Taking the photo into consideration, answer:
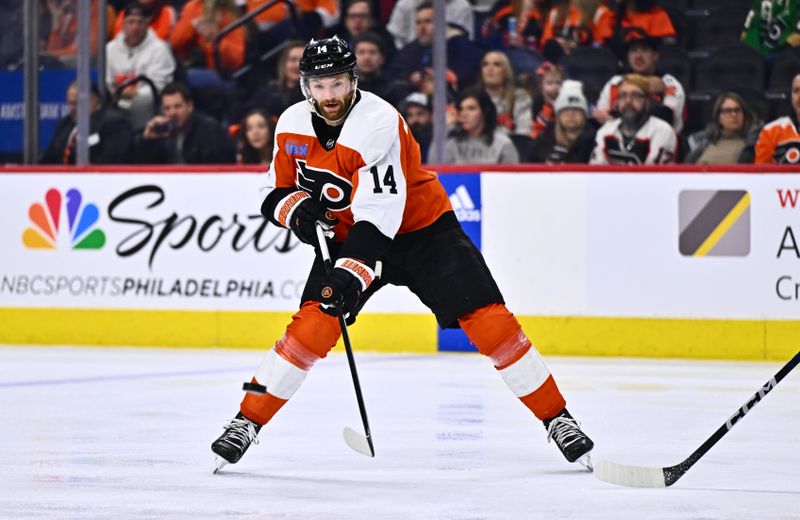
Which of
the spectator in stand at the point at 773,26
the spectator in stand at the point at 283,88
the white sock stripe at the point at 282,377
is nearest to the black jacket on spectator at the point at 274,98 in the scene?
the spectator in stand at the point at 283,88

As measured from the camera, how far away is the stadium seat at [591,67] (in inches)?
315

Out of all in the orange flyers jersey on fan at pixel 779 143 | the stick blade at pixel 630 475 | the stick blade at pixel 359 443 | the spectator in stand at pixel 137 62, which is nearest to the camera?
the stick blade at pixel 630 475

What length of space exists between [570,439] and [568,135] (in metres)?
4.16

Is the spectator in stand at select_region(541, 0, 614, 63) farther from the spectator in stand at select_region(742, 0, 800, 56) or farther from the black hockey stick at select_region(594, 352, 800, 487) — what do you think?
the black hockey stick at select_region(594, 352, 800, 487)

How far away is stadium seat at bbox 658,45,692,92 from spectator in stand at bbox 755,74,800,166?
658 mm

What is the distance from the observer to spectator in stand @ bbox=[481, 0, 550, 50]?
27.7 feet

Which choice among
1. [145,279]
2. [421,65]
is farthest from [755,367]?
[145,279]

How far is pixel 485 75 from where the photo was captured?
8.23 m

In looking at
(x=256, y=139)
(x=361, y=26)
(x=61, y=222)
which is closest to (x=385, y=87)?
(x=361, y=26)

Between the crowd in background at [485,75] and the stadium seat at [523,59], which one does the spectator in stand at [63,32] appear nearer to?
the crowd in background at [485,75]

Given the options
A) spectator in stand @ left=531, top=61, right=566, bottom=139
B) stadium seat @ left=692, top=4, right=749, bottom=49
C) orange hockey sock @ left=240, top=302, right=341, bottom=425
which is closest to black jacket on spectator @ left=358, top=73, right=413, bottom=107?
spectator in stand @ left=531, top=61, right=566, bottom=139

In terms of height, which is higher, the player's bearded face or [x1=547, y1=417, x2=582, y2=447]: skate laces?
the player's bearded face

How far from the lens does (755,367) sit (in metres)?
6.91

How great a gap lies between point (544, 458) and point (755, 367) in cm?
298
